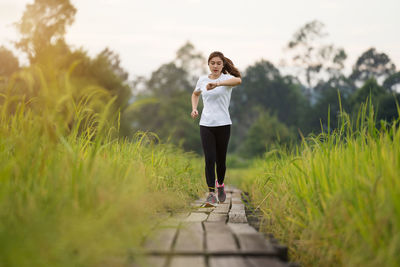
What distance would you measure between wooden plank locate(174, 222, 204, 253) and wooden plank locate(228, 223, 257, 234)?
10.7 inches

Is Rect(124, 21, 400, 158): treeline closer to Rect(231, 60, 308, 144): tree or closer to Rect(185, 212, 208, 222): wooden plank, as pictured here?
Rect(231, 60, 308, 144): tree

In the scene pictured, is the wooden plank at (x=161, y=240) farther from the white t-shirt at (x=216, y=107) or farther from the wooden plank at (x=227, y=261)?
the white t-shirt at (x=216, y=107)

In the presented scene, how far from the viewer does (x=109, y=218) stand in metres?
2.01

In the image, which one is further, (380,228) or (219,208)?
(219,208)

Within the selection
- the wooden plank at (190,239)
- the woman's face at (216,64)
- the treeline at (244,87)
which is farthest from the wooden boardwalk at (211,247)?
the treeline at (244,87)

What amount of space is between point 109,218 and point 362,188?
155 centimetres

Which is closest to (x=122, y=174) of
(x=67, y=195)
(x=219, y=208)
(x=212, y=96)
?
(x=67, y=195)

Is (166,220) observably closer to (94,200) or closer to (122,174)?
(122,174)

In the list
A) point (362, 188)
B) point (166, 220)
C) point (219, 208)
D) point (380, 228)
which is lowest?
point (219, 208)

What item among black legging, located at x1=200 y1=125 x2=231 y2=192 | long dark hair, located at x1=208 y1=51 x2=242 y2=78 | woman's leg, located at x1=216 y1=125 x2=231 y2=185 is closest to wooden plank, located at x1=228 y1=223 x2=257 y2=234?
black legging, located at x1=200 y1=125 x2=231 y2=192

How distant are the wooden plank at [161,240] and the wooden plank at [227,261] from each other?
1.06 ft

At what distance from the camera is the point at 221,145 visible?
4.64 metres

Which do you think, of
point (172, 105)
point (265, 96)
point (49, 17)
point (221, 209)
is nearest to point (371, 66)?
point (265, 96)

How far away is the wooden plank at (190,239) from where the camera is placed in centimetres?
228
